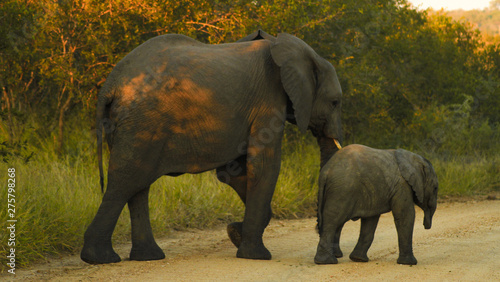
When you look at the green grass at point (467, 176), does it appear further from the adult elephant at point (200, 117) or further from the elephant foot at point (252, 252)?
the elephant foot at point (252, 252)

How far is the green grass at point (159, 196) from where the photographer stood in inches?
280

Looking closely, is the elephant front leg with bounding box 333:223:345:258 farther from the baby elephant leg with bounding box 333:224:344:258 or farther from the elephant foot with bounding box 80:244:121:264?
the elephant foot with bounding box 80:244:121:264

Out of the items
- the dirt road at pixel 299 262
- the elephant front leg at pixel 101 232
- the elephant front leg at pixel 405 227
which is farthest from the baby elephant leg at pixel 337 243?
the elephant front leg at pixel 101 232

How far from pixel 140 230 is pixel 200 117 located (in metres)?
1.34

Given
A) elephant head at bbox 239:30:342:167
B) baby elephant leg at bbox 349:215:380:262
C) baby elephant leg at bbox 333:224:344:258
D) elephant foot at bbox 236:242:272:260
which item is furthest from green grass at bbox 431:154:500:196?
elephant foot at bbox 236:242:272:260

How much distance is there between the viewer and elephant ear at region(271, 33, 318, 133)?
688 cm

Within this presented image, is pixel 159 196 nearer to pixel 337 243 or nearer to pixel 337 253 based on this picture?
pixel 337 253

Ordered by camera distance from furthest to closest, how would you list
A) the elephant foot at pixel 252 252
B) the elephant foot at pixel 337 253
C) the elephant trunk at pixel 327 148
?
1. the elephant trunk at pixel 327 148
2. the elephant foot at pixel 252 252
3. the elephant foot at pixel 337 253

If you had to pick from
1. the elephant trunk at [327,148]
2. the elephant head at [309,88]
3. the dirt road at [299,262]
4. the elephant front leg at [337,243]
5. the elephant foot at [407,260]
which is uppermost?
the elephant head at [309,88]

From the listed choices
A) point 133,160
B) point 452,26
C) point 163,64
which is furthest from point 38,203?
point 452,26

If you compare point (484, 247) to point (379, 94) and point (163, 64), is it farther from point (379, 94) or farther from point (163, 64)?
point (379, 94)

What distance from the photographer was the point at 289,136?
45.6 feet

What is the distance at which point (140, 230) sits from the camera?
6832 millimetres

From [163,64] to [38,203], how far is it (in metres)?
2.27
